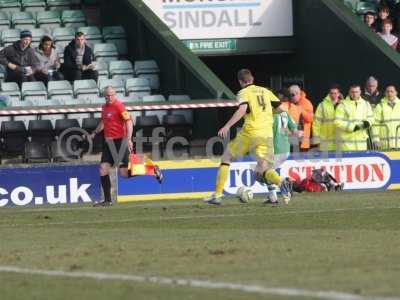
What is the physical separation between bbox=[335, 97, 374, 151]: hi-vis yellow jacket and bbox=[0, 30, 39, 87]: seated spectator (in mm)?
5929

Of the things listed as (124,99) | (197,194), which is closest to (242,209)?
(197,194)

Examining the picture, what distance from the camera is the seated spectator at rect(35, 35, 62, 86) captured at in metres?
25.4

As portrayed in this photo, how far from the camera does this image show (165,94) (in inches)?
1041

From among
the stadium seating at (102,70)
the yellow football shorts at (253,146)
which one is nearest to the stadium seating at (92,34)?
the stadium seating at (102,70)

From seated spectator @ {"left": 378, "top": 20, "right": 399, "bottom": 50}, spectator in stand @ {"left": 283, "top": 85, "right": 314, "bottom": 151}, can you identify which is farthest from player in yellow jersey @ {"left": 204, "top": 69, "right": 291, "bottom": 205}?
seated spectator @ {"left": 378, "top": 20, "right": 399, "bottom": 50}

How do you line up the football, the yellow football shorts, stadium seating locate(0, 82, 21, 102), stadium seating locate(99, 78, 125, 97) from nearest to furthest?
the yellow football shorts → the football → stadium seating locate(0, 82, 21, 102) → stadium seating locate(99, 78, 125, 97)

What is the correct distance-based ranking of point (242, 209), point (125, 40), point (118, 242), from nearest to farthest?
point (118, 242), point (242, 209), point (125, 40)

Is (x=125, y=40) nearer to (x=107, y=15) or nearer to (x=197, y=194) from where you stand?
(x=107, y=15)

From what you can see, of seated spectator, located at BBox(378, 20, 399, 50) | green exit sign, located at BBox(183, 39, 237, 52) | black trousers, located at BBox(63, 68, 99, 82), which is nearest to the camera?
black trousers, located at BBox(63, 68, 99, 82)

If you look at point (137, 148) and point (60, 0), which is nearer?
point (137, 148)

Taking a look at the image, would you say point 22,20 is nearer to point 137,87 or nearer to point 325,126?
point 137,87

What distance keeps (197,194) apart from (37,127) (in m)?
3.27

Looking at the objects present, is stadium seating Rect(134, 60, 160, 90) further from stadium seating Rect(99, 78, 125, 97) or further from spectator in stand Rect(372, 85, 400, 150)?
spectator in stand Rect(372, 85, 400, 150)

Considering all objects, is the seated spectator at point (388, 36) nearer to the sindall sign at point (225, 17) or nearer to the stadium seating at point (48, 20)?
the sindall sign at point (225, 17)
